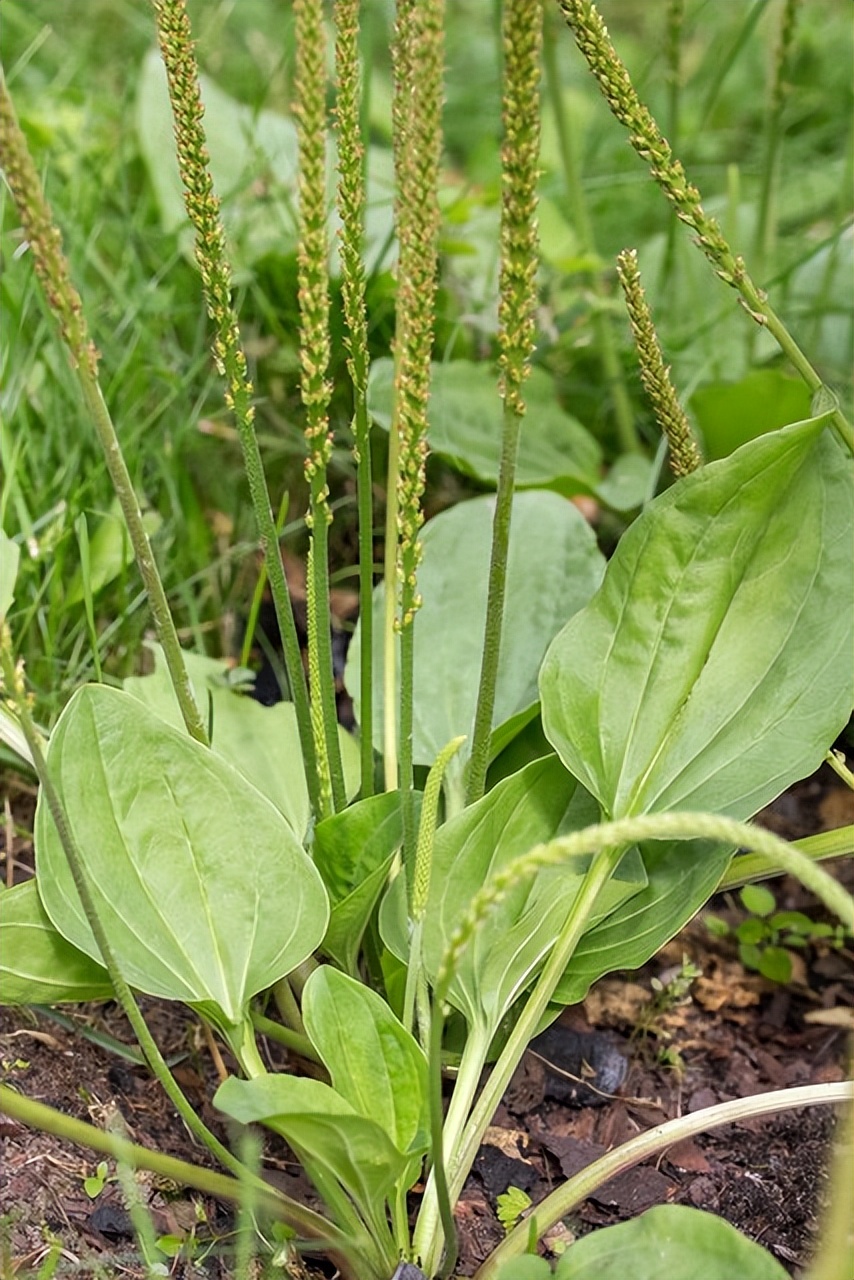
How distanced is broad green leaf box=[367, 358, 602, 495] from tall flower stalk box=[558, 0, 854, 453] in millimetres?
731

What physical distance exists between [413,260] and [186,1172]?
87cm

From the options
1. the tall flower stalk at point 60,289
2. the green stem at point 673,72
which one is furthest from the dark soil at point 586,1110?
the green stem at point 673,72

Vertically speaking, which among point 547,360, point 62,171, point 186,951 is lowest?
point 186,951

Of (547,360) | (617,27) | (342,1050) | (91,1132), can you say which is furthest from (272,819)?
(617,27)

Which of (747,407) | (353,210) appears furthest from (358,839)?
(747,407)

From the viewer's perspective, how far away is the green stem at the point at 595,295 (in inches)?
95.5

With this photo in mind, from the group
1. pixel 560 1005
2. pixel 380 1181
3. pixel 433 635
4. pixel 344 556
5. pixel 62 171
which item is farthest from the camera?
pixel 62 171

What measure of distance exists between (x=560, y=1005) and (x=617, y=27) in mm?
3565

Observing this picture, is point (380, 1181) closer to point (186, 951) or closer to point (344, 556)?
point (186, 951)

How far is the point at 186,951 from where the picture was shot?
1.41 meters

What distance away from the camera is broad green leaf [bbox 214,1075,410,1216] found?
3.69 feet

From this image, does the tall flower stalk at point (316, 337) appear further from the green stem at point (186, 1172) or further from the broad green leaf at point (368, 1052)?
the green stem at point (186, 1172)

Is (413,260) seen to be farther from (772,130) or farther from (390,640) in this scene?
(772,130)

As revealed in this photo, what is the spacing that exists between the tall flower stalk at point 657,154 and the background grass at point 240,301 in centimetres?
69
